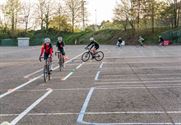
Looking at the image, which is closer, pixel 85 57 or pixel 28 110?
pixel 28 110

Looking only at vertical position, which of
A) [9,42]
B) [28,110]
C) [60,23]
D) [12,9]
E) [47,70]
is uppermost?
[12,9]

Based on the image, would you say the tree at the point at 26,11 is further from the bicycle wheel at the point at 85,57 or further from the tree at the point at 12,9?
the bicycle wheel at the point at 85,57

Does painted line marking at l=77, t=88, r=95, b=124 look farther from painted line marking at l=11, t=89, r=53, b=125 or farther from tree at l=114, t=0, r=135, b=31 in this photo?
tree at l=114, t=0, r=135, b=31

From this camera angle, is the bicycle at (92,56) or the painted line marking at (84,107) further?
the bicycle at (92,56)

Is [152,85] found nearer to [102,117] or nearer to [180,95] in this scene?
[180,95]

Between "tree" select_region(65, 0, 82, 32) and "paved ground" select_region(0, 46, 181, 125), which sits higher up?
"tree" select_region(65, 0, 82, 32)

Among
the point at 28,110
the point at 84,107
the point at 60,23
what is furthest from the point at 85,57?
the point at 60,23

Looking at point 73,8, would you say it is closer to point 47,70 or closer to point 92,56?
point 92,56

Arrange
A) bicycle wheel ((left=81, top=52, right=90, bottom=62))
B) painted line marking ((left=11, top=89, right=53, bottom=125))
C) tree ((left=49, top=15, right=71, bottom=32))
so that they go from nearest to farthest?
1. painted line marking ((left=11, top=89, right=53, bottom=125))
2. bicycle wheel ((left=81, top=52, right=90, bottom=62))
3. tree ((left=49, top=15, right=71, bottom=32))

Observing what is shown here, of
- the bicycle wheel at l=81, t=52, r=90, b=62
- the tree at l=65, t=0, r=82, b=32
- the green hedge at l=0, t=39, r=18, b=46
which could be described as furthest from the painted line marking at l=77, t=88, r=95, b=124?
the tree at l=65, t=0, r=82, b=32

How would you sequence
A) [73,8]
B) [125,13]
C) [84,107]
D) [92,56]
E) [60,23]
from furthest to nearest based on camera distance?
[60,23]
[73,8]
[125,13]
[92,56]
[84,107]

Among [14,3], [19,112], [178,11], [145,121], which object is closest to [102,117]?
[145,121]

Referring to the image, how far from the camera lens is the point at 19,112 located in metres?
8.98

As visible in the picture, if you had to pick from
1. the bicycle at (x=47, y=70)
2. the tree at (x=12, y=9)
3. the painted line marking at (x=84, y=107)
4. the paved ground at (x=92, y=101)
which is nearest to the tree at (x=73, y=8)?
the tree at (x=12, y=9)
